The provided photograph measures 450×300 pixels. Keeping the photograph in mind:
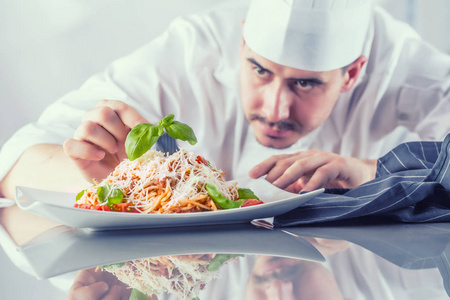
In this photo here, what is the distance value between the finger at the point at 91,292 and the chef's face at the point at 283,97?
1.45m

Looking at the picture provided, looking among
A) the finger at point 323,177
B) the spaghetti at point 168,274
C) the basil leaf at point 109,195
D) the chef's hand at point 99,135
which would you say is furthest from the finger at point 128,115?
the spaghetti at point 168,274

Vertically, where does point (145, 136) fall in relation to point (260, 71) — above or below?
above

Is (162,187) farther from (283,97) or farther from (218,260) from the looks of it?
(283,97)

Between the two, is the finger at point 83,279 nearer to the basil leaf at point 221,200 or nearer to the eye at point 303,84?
the basil leaf at point 221,200

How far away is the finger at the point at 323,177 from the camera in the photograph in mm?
1834

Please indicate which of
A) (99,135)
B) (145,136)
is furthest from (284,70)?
(145,136)

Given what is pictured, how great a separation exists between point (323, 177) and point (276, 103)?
35 cm

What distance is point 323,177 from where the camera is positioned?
1.89 metres

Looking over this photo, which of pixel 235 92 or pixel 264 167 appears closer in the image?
pixel 264 167

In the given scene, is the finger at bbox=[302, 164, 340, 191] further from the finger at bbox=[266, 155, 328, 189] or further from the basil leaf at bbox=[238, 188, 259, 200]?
the basil leaf at bbox=[238, 188, 259, 200]

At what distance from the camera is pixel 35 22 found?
198cm

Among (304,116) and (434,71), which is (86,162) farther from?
(434,71)

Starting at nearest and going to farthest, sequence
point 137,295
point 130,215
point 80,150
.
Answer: point 137,295
point 130,215
point 80,150

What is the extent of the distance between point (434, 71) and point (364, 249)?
→ 1.51m
